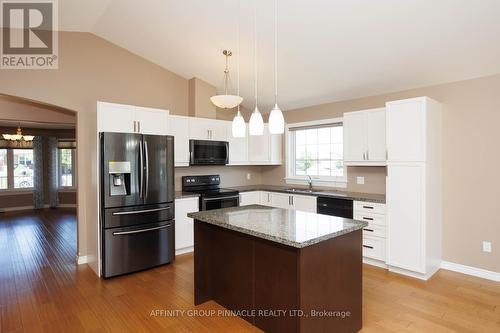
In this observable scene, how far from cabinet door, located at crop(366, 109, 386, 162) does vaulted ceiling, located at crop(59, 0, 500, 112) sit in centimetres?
45

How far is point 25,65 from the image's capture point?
12.4ft

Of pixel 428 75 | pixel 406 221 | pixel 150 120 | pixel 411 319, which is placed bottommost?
pixel 411 319

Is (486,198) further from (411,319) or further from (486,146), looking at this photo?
(411,319)

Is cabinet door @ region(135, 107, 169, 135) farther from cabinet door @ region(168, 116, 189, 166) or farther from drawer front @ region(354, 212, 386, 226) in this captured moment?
drawer front @ region(354, 212, 386, 226)

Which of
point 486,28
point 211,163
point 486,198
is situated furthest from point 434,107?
point 211,163

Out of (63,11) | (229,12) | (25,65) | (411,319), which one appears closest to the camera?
(411,319)

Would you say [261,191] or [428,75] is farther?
[261,191]

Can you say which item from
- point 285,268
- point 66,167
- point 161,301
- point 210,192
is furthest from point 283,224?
point 66,167

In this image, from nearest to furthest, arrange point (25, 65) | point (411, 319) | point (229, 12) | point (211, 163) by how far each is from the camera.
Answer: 1. point (411, 319)
2. point (229, 12)
3. point (25, 65)
4. point (211, 163)

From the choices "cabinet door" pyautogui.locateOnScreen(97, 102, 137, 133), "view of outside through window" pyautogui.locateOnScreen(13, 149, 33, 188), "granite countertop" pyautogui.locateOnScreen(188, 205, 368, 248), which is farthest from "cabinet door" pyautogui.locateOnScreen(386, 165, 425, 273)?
"view of outside through window" pyautogui.locateOnScreen(13, 149, 33, 188)

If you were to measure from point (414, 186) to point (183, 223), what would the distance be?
312 centimetres

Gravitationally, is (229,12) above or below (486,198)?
above

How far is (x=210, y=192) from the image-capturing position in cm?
472

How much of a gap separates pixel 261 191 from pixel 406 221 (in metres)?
2.43
